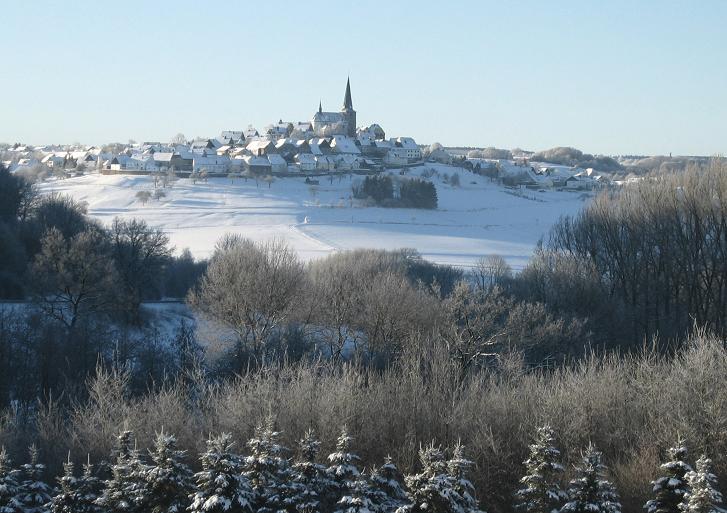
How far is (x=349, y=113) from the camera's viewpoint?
381ft

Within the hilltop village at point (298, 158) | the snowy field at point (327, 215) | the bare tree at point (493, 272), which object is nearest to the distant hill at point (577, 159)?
the hilltop village at point (298, 158)

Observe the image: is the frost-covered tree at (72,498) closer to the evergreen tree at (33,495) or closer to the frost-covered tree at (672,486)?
the evergreen tree at (33,495)

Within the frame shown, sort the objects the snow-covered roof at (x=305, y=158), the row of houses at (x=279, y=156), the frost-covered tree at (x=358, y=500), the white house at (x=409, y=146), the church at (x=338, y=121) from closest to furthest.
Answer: the frost-covered tree at (x=358, y=500) < the row of houses at (x=279, y=156) < the snow-covered roof at (x=305, y=158) < the white house at (x=409, y=146) < the church at (x=338, y=121)

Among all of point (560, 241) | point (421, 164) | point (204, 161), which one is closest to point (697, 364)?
point (560, 241)

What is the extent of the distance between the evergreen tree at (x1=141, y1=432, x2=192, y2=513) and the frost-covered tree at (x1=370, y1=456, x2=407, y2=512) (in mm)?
1977

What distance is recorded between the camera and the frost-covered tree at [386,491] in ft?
28.5

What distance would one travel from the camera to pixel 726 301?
76.2ft

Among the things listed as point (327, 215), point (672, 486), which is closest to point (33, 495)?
point (672, 486)

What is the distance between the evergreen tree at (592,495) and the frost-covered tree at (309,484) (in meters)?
2.63

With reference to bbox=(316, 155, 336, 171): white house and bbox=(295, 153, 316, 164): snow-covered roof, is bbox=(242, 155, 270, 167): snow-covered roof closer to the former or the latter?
bbox=(295, 153, 316, 164): snow-covered roof

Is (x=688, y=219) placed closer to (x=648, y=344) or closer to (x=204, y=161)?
(x=648, y=344)

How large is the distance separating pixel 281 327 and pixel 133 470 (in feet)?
44.3

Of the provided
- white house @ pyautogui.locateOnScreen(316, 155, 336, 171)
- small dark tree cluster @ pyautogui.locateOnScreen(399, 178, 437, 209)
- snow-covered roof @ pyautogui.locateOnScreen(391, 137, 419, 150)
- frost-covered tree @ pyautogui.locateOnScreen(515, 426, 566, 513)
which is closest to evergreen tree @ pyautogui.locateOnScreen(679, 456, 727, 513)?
frost-covered tree @ pyautogui.locateOnScreen(515, 426, 566, 513)

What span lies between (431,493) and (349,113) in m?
110
